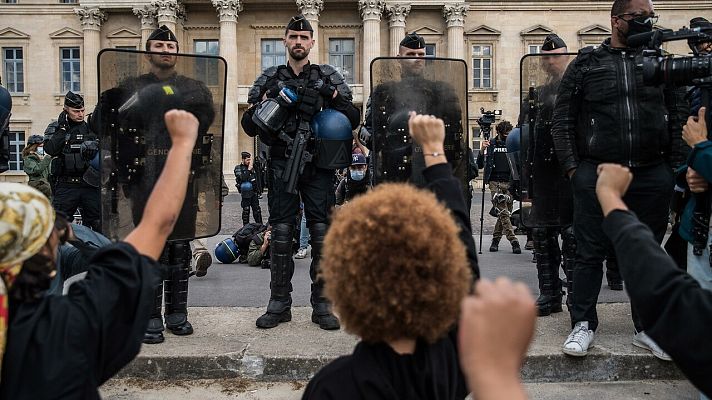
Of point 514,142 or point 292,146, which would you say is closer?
point 292,146

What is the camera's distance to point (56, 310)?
1.51 meters

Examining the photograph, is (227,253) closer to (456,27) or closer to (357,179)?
(357,179)

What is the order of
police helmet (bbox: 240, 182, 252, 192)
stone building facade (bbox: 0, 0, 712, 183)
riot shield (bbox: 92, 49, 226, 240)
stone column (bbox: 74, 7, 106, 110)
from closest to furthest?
riot shield (bbox: 92, 49, 226, 240), police helmet (bbox: 240, 182, 252, 192), stone building facade (bbox: 0, 0, 712, 183), stone column (bbox: 74, 7, 106, 110)

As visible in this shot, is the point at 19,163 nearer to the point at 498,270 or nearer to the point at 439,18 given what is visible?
the point at 439,18

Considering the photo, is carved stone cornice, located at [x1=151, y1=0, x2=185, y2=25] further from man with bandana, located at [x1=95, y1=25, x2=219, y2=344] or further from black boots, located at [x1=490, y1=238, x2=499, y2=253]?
man with bandana, located at [x1=95, y1=25, x2=219, y2=344]

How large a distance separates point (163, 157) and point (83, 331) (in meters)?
2.82

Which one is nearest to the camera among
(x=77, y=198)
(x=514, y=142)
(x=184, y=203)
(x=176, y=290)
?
(x=184, y=203)

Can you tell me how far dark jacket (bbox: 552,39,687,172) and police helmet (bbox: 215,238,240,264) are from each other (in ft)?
18.9

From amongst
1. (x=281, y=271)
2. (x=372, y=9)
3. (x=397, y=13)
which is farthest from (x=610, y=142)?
(x=397, y=13)

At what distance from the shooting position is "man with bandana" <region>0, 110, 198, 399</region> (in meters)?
1.45

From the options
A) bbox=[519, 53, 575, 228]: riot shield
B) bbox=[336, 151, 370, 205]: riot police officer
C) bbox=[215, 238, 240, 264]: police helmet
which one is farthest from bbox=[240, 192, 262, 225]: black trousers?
bbox=[519, 53, 575, 228]: riot shield

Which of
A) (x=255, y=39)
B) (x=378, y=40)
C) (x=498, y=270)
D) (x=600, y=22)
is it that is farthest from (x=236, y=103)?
(x=498, y=270)

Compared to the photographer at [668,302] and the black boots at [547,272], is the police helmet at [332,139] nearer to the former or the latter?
the black boots at [547,272]

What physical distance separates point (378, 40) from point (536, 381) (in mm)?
31573
